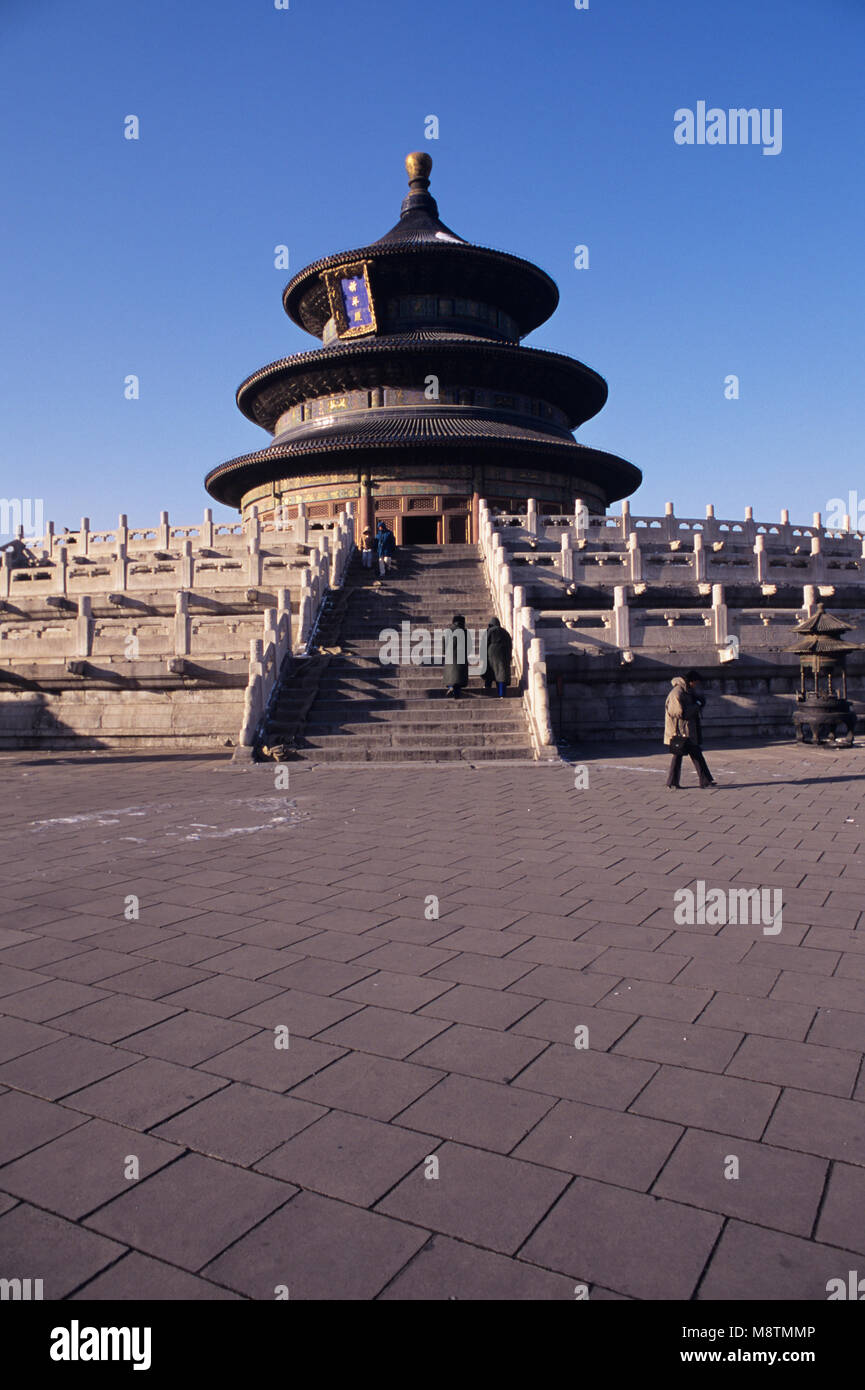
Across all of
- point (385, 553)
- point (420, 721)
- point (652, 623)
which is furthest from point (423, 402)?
point (420, 721)

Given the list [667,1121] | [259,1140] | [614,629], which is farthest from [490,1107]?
[614,629]

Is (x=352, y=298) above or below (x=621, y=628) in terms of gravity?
above

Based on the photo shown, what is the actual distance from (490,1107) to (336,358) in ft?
105

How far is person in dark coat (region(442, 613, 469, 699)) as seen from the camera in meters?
13.7

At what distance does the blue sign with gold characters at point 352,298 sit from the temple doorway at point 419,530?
29.1ft

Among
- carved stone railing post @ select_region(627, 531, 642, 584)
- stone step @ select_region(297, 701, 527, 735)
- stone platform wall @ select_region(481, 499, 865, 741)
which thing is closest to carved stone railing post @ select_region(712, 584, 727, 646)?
stone platform wall @ select_region(481, 499, 865, 741)

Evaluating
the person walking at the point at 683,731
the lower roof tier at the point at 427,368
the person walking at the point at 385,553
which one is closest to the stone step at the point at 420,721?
the person walking at the point at 683,731

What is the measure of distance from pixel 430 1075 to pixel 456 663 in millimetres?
10808

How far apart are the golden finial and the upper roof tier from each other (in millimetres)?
3751

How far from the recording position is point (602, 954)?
432cm

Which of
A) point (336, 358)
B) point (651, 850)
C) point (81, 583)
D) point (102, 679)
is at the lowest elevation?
point (651, 850)

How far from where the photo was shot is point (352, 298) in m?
33.1

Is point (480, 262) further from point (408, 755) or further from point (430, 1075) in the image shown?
point (430, 1075)

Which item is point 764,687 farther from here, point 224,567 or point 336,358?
point 336,358
